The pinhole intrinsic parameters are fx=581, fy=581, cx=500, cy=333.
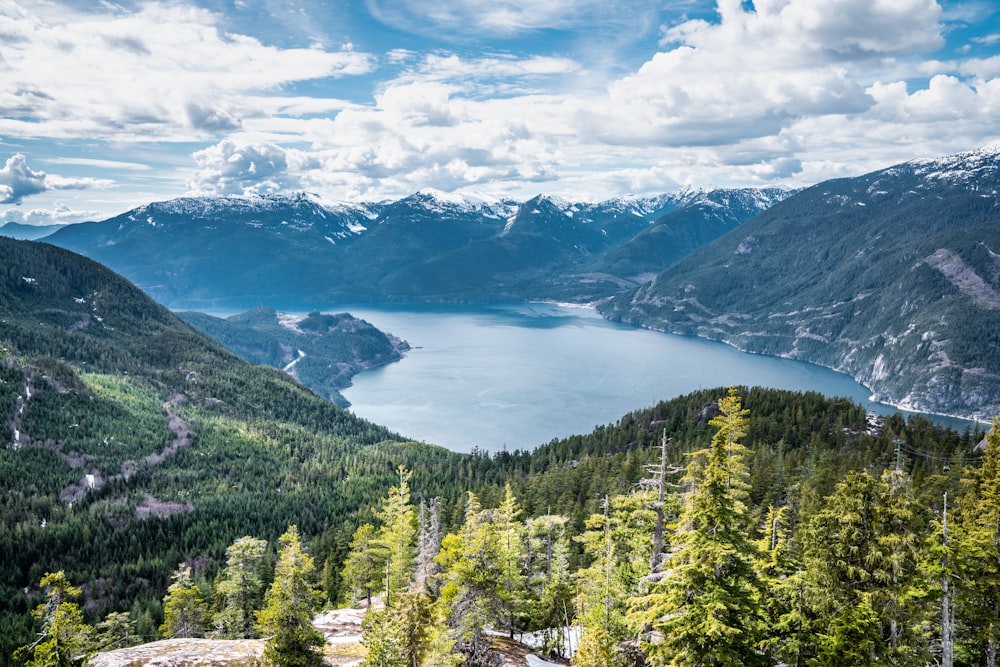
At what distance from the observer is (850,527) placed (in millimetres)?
25766

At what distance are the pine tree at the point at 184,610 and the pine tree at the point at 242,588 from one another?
3.07m

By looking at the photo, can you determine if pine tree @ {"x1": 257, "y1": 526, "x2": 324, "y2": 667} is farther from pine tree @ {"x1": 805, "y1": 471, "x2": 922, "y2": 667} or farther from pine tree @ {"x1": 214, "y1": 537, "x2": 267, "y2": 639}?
pine tree @ {"x1": 214, "y1": 537, "x2": 267, "y2": 639}

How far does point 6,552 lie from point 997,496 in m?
144

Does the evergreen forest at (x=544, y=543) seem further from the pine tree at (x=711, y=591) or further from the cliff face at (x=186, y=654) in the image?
the cliff face at (x=186, y=654)

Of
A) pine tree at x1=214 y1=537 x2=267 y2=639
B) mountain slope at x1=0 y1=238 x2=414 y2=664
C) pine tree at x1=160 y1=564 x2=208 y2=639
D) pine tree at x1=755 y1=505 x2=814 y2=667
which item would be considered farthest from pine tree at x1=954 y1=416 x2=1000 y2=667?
mountain slope at x1=0 y1=238 x2=414 y2=664

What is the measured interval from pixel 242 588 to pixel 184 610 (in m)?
7.40

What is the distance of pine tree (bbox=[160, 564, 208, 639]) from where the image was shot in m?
61.1

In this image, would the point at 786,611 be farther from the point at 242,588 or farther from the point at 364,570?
the point at 242,588

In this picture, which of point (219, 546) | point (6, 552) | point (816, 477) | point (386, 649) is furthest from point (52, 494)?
point (816, 477)

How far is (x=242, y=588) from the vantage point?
201 ft

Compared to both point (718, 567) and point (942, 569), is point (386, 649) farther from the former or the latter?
point (942, 569)

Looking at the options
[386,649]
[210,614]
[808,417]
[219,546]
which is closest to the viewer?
[386,649]

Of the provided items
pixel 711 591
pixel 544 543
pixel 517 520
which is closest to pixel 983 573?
pixel 711 591

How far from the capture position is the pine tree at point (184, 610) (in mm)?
61062
